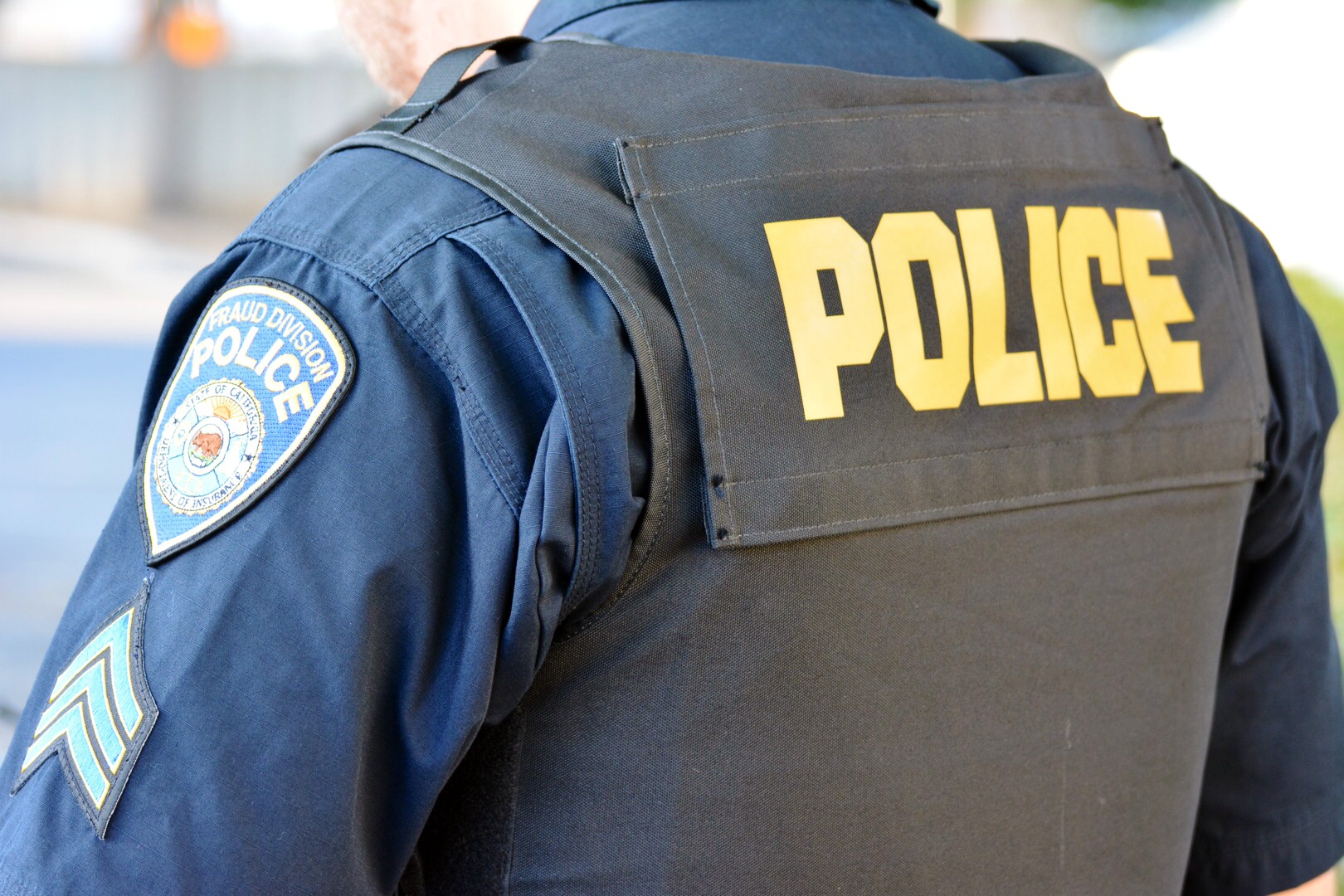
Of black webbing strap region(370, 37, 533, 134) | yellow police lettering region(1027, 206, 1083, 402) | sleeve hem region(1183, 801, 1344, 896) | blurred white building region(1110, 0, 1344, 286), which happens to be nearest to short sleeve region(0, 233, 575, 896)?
black webbing strap region(370, 37, 533, 134)

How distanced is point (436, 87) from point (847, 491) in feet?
1.18

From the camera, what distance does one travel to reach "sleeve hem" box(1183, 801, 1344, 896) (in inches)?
46.7

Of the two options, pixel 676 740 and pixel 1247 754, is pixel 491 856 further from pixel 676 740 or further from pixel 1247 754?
pixel 1247 754

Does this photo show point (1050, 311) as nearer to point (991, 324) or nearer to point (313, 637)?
point (991, 324)

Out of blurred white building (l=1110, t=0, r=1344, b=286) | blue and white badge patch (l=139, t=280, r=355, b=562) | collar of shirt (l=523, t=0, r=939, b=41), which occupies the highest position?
collar of shirt (l=523, t=0, r=939, b=41)

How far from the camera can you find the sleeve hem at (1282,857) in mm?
1186

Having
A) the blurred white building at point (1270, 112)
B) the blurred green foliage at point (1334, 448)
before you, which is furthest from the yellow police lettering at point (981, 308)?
the blurred white building at point (1270, 112)

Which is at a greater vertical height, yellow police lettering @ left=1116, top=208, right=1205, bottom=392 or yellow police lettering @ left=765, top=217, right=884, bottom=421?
yellow police lettering @ left=765, top=217, right=884, bottom=421

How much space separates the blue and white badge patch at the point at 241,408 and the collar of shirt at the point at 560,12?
0.33 meters

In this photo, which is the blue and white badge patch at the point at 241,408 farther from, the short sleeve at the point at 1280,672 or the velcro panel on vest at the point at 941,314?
the short sleeve at the point at 1280,672

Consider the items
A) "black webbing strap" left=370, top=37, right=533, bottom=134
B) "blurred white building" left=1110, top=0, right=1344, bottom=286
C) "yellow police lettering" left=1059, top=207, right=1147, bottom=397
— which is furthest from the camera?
"blurred white building" left=1110, top=0, right=1344, bottom=286

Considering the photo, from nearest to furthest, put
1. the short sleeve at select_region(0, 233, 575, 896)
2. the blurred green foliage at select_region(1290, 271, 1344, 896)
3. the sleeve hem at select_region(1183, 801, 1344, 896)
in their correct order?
1. the short sleeve at select_region(0, 233, 575, 896)
2. the sleeve hem at select_region(1183, 801, 1344, 896)
3. the blurred green foliage at select_region(1290, 271, 1344, 896)

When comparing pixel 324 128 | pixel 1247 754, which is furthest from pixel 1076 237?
pixel 324 128

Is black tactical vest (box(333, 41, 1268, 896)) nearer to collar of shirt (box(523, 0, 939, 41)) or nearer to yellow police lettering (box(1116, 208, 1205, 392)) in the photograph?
yellow police lettering (box(1116, 208, 1205, 392))
